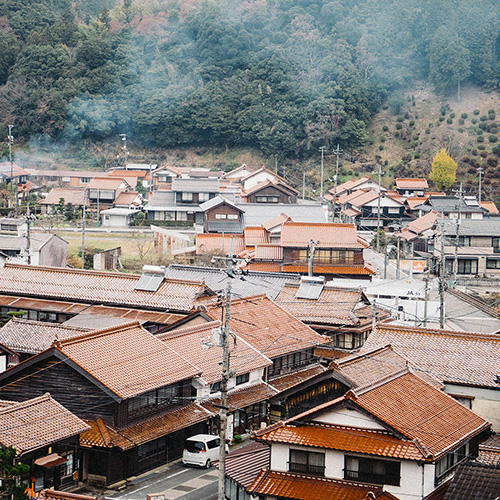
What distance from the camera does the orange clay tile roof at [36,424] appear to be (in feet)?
49.4

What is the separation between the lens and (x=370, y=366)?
51.7 feet

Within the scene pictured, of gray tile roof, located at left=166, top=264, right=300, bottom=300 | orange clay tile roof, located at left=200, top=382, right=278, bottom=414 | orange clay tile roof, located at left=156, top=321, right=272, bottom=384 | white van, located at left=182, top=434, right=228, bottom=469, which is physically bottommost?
white van, located at left=182, top=434, right=228, bottom=469

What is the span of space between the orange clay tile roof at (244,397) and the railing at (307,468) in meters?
5.43

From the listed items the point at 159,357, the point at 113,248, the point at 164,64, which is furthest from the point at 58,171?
the point at 159,357

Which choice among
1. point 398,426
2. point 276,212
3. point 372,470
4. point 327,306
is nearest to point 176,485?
point 372,470

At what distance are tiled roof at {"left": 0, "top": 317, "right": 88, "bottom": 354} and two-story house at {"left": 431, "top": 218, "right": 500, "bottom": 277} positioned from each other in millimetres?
24730

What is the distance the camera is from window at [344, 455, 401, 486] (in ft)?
43.1

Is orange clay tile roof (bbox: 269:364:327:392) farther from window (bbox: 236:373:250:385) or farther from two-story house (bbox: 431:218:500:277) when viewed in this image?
two-story house (bbox: 431:218:500:277)

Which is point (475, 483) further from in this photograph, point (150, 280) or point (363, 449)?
point (150, 280)

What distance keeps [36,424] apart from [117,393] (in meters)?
1.80

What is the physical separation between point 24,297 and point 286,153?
4492cm

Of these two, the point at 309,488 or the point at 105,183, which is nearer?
the point at 309,488

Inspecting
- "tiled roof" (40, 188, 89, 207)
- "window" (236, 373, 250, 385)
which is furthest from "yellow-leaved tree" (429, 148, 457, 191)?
"window" (236, 373, 250, 385)

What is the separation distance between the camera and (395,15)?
8212 centimetres
